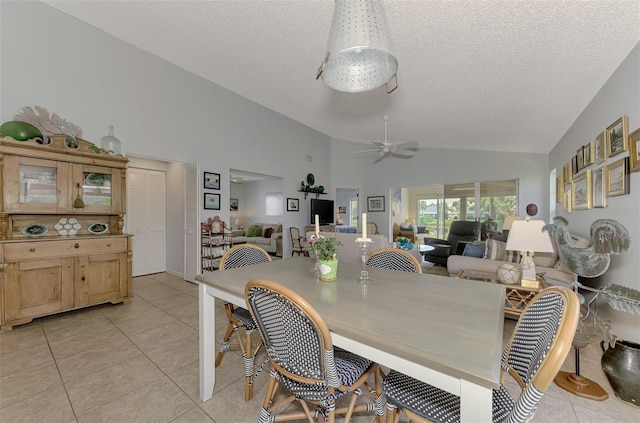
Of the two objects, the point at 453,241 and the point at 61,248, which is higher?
the point at 61,248

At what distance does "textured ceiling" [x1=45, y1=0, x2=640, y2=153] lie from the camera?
1.98 metres

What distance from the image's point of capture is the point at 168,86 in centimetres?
405

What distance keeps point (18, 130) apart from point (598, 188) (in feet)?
19.8

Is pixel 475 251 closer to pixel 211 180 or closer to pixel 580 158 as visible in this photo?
pixel 580 158

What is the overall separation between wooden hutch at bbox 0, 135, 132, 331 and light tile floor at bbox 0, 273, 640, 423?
31cm

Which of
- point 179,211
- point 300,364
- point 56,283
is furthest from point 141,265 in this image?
point 300,364

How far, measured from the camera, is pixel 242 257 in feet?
6.92

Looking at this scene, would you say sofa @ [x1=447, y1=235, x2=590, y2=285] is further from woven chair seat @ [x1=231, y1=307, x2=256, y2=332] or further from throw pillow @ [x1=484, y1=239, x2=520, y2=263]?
woven chair seat @ [x1=231, y1=307, x2=256, y2=332]

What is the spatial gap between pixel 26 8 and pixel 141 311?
367 cm

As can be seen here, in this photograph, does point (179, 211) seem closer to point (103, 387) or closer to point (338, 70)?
point (103, 387)

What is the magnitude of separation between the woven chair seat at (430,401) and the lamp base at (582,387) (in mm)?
1210

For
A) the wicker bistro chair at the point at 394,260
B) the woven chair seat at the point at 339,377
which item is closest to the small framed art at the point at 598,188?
Result: the wicker bistro chair at the point at 394,260

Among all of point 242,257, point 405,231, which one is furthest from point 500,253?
point 405,231

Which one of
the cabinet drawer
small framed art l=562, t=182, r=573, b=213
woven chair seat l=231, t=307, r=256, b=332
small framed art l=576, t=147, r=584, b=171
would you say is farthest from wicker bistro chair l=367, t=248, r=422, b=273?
small framed art l=562, t=182, r=573, b=213
